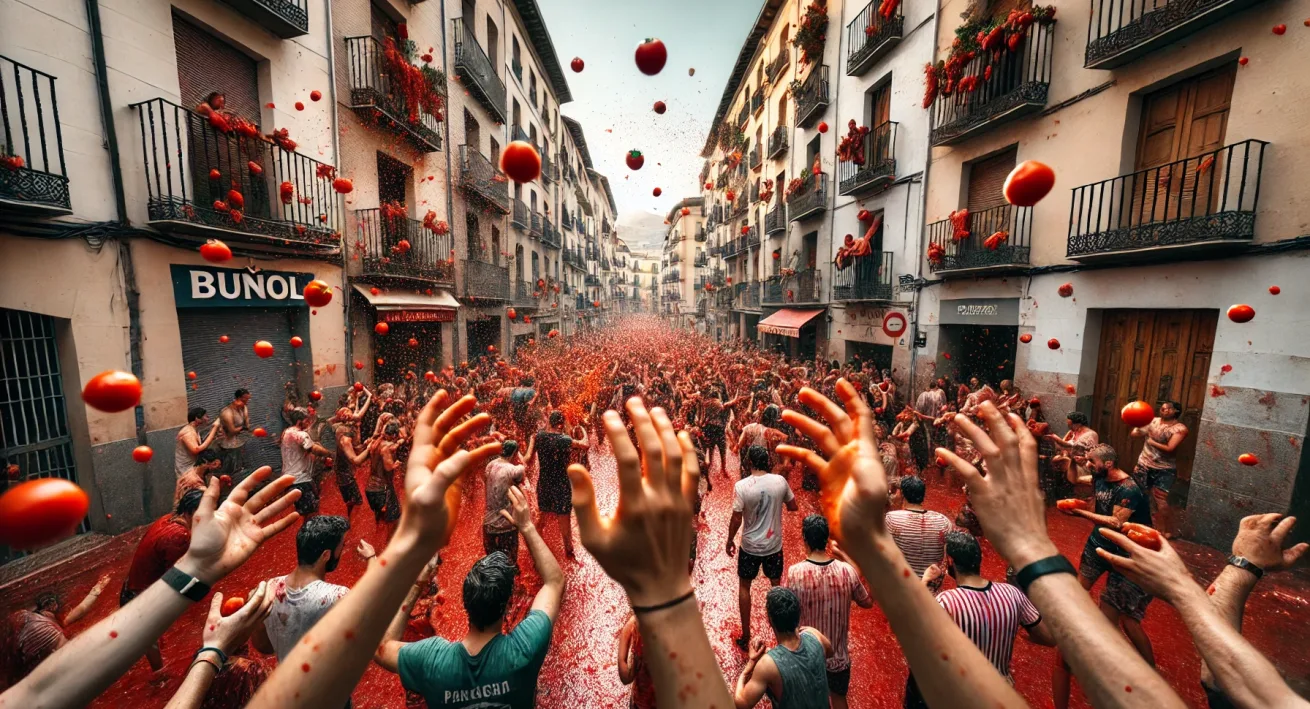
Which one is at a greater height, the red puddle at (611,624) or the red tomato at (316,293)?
the red tomato at (316,293)

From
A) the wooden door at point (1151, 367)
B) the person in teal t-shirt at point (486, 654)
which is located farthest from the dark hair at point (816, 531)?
the wooden door at point (1151, 367)

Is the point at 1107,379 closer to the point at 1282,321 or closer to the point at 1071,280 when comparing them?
the point at 1071,280

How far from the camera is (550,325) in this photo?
2583 cm

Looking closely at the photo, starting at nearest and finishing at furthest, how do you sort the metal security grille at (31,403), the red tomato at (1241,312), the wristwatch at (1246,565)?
the wristwatch at (1246,565)
the red tomato at (1241,312)
the metal security grille at (31,403)

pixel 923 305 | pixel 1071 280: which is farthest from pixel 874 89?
pixel 1071 280

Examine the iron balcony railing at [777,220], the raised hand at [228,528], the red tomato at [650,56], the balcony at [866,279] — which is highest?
the iron balcony railing at [777,220]

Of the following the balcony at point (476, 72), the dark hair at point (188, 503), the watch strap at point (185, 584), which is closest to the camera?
the watch strap at point (185, 584)

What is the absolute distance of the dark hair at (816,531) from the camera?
2.96 meters

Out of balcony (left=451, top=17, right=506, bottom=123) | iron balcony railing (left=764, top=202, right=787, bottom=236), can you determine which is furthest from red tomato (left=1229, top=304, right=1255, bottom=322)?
balcony (left=451, top=17, right=506, bottom=123)

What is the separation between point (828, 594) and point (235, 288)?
9.31 meters

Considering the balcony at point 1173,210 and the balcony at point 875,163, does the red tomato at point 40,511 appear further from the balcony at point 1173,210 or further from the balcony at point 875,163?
the balcony at point 875,163

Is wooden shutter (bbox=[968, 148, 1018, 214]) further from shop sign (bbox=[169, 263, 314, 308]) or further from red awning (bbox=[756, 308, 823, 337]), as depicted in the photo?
shop sign (bbox=[169, 263, 314, 308])

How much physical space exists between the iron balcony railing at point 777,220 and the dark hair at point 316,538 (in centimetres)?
1765

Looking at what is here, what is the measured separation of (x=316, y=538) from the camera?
264cm
